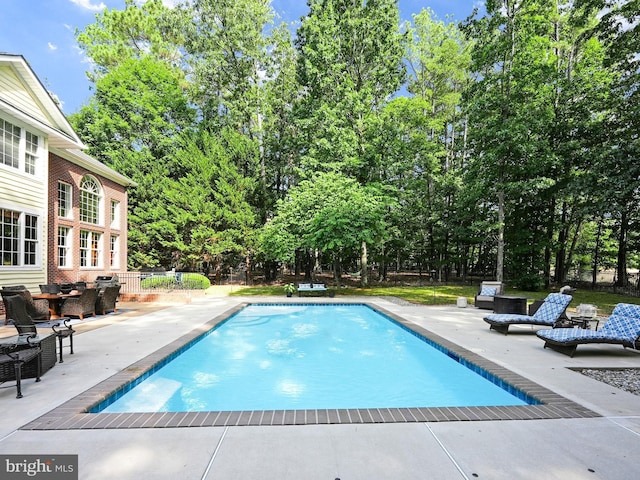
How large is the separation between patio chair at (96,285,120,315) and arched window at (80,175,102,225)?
7105mm

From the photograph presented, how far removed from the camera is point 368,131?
2195 cm

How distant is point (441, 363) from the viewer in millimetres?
6129

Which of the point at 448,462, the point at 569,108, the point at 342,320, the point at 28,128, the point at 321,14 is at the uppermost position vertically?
the point at 321,14

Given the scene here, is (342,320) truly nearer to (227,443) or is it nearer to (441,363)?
(441,363)

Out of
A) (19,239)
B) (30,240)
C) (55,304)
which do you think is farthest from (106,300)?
(30,240)

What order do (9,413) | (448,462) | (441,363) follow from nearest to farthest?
(448,462), (9,413), (441,363)

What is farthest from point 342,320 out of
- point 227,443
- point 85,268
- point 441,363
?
point 85,268

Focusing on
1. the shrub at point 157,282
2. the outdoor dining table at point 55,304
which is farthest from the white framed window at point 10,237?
the shrub at point 157,282

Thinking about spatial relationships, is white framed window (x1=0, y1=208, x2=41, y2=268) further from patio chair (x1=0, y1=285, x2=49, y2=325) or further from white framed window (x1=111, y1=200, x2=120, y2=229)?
white framed window (x1=111, y1=200, x2=120, y2=229)

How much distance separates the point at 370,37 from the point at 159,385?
2304 cm

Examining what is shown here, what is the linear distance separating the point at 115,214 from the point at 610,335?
A: 67.0 feet

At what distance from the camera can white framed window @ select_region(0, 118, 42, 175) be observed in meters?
10.3

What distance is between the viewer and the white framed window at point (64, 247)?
14.0 metres

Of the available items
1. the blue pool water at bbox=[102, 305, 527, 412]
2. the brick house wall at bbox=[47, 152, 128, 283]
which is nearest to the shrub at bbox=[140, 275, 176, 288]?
the brick house wall at bbox=[47, 152, 128, 283]
